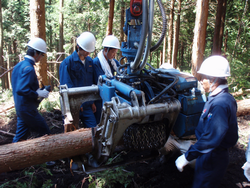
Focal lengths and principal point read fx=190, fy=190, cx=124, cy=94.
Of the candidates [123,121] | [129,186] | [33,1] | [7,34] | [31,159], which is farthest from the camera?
[7,34]

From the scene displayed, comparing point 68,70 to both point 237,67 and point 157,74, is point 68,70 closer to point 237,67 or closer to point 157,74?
point 157,74

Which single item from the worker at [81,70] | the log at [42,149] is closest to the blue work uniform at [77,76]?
the worker at [81,70]

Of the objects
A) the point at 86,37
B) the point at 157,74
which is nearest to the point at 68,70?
the point at 86,37

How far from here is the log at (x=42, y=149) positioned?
266 cm

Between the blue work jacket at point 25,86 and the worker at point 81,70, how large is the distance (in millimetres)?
620

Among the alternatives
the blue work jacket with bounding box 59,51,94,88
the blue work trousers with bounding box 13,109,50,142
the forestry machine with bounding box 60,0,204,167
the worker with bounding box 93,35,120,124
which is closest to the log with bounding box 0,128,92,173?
the forestry machine with bounding box 60,0,204,167

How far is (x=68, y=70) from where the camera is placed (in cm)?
410

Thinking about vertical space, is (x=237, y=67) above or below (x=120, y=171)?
above

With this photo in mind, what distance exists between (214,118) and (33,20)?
6.79m

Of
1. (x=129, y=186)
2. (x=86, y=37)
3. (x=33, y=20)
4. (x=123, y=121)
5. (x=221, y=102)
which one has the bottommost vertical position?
(x=129, y=186)

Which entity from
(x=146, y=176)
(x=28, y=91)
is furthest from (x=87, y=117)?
(x=146, y=176)

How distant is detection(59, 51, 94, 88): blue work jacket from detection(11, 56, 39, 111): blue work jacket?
60 centimetres

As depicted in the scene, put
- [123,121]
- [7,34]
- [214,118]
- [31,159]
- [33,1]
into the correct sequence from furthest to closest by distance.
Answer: [7,34]
[33,1]
[31,159]
[123,121]
[214,118]

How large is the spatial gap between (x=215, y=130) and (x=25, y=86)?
10.5 feet
